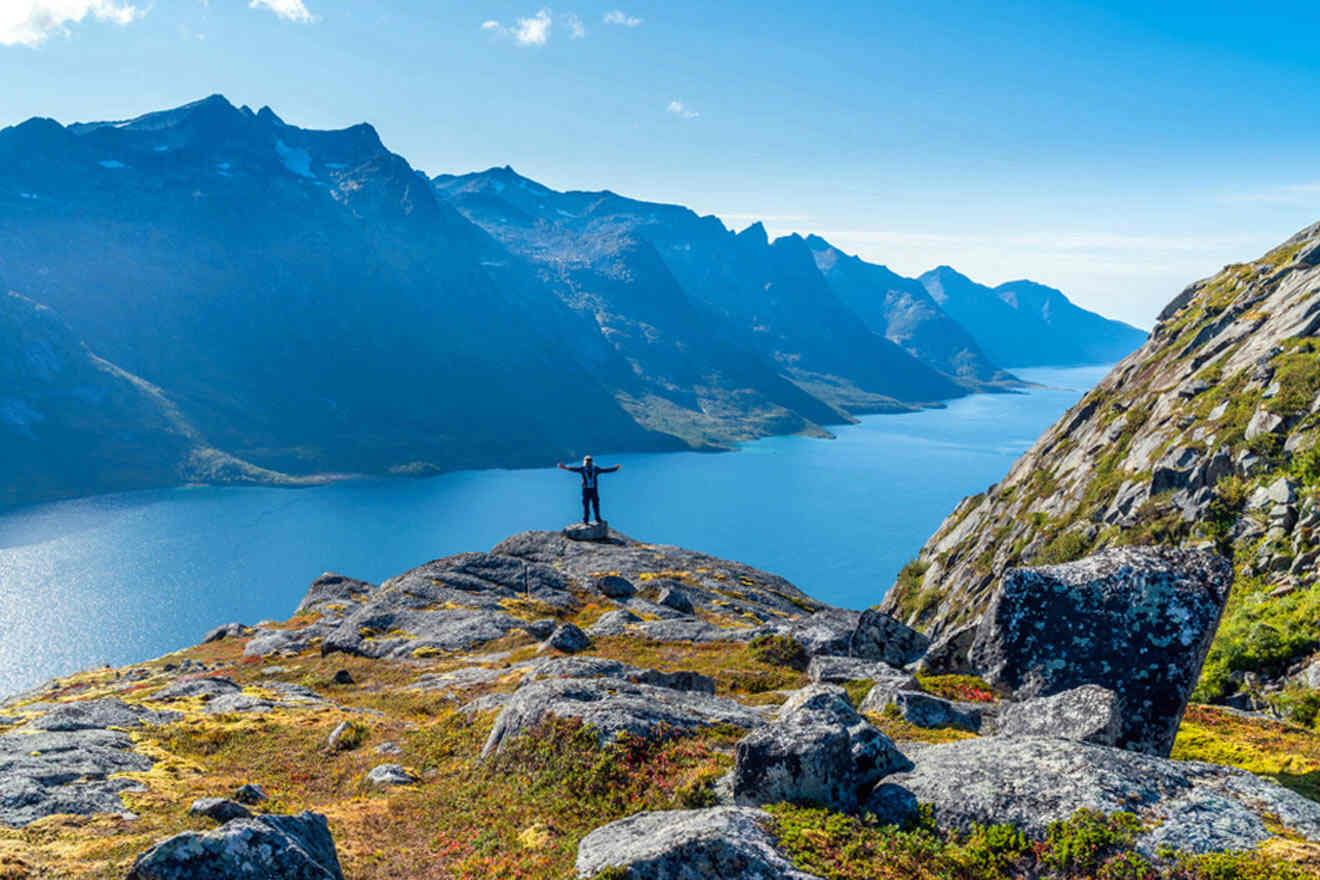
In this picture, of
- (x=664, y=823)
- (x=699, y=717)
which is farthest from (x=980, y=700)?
(x=664, y=823)

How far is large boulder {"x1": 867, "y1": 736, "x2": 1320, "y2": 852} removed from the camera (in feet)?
38.7

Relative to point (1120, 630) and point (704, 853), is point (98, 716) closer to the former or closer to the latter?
point (704, 853)

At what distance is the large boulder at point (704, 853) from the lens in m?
11.5

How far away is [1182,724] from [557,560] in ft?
161

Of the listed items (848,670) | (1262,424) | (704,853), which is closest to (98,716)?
(704,853)

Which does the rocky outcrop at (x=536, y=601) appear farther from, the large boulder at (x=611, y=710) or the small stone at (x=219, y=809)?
the small stone at (x=219, y=809)

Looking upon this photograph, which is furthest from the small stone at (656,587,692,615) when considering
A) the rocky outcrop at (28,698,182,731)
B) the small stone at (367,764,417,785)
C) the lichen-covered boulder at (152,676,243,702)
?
the small stone at (367,764,417,785)

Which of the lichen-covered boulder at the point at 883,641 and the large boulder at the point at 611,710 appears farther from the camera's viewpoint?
the lichen-covered boulder at the point at 883,641

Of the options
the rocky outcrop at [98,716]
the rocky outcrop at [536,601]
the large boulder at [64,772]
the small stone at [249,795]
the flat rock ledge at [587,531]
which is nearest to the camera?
the large boulder at [64,772]

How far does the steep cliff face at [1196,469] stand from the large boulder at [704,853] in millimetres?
21418

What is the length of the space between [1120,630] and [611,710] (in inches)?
499

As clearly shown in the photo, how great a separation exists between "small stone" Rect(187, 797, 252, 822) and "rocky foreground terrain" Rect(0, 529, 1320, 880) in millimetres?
80

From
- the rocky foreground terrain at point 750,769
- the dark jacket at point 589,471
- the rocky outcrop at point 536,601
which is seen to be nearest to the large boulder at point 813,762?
the rocky foreground terrain at point 750,769

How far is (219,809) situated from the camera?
1759cm
